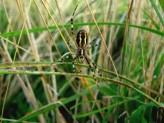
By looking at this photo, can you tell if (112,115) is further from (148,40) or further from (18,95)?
(18,95)

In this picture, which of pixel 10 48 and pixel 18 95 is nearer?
pixel 18 95

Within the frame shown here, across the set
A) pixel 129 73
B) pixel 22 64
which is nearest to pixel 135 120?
pixel 129 73

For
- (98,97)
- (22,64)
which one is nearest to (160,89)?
(98,97)

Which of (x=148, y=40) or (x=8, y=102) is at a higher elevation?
(x=148, y=40)

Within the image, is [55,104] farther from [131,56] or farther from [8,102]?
[8,102]

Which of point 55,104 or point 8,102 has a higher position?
point 55,104

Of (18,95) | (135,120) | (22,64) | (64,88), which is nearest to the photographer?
(22,64)

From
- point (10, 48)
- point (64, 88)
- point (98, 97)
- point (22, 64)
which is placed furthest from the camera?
point (10, 48)

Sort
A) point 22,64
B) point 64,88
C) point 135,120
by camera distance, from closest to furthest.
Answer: point 22,64 → point 135,120 → point 64,88

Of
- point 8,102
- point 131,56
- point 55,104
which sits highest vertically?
point 131,56
